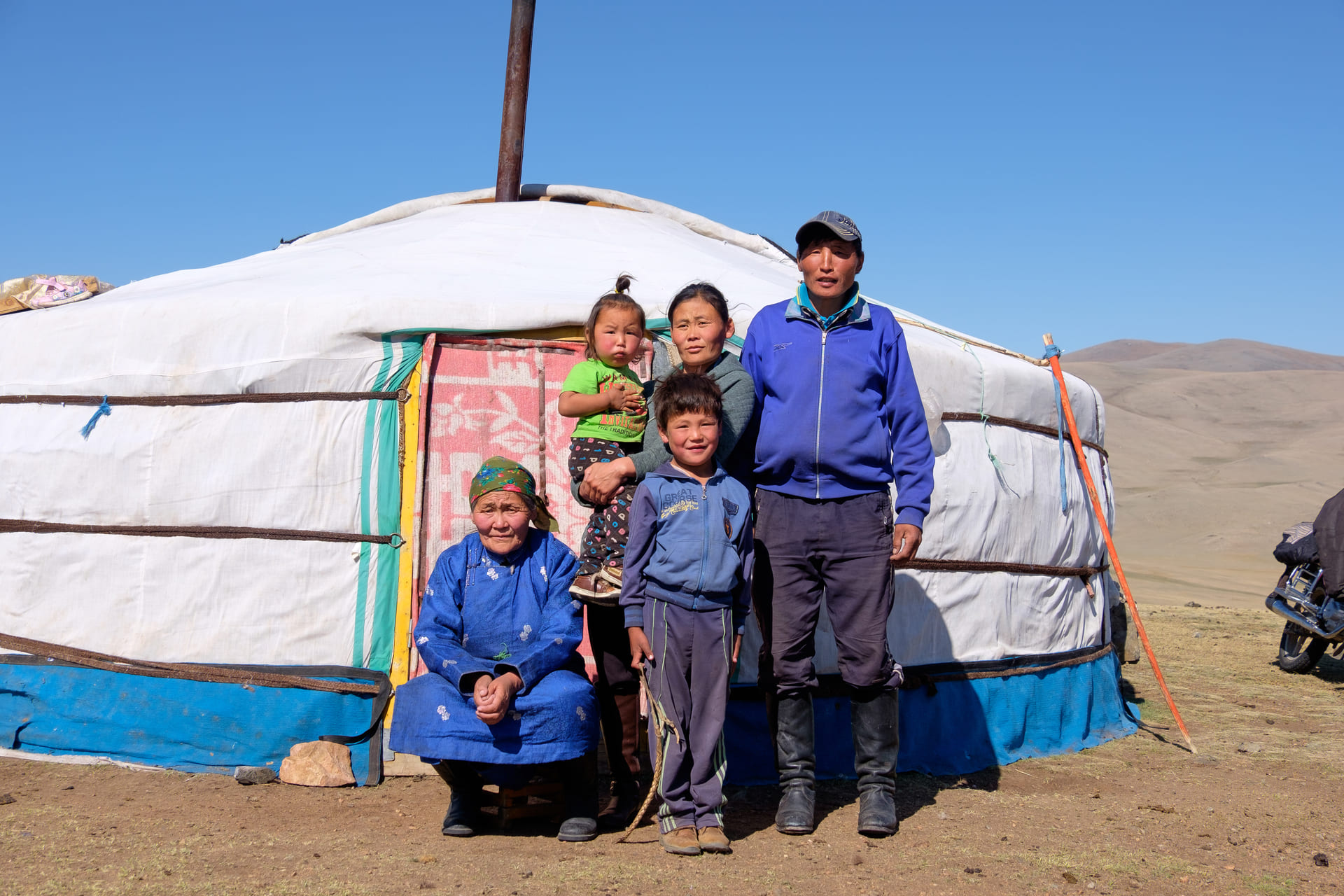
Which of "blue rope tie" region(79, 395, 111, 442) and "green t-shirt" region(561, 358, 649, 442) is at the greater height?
"green t-shirt" region(561, 358, 649, 442)

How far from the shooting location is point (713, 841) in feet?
8.00

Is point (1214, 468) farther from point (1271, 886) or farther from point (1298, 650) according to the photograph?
point (1271, 886)

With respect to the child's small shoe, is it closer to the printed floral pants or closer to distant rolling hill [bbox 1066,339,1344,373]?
the printed floral pants

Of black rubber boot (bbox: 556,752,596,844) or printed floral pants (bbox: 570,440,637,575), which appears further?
printed floral pants (bbox: 570,440,637,575)

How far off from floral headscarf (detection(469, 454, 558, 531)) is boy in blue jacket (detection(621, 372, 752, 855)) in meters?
0.33

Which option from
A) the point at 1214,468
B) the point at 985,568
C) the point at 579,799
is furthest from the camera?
the point at 1214,468

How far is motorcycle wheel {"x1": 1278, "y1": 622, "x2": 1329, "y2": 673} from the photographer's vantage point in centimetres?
578

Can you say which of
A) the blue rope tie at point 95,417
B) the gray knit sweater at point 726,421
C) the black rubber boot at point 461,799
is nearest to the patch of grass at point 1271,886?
the gray knit sweater at point 726,421

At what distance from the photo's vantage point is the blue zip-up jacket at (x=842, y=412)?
2.64 meters

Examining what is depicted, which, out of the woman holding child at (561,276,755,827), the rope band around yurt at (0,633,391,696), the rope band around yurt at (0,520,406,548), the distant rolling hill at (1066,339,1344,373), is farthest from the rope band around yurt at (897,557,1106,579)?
the distant rolling hill at (1066,339,1344,373)

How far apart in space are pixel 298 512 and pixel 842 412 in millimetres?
1816

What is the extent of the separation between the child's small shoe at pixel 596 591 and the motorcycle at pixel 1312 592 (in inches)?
177

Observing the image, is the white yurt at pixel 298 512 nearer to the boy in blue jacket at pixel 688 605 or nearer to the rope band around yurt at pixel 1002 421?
the rope band around yurt at pixel 1002 421

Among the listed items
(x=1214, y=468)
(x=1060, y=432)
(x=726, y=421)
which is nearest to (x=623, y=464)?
(x=726, y=421)
